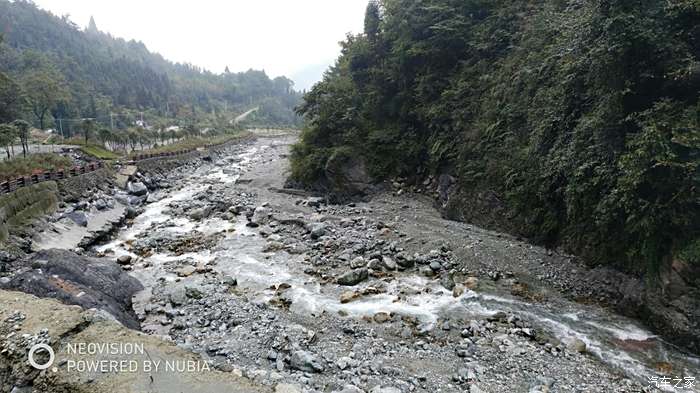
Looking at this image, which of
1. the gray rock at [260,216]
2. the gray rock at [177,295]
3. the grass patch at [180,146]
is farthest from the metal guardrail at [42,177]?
the grass patch at [180,146]

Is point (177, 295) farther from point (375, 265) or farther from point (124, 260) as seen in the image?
point (375, 265)

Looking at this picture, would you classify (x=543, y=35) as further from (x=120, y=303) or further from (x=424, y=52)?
(x=120, y=303)

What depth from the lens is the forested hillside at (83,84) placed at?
7081 centimetres

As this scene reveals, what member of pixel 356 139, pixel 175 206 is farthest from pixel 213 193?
pixel 356 139

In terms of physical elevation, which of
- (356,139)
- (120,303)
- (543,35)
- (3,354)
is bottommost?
(120,303)

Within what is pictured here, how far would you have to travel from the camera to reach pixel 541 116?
13.3m

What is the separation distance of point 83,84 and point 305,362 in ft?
382

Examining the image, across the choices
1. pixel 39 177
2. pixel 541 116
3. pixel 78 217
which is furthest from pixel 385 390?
pixel 39 177

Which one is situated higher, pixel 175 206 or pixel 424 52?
pixel 424 52

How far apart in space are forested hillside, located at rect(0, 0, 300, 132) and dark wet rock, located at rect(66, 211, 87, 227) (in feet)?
126

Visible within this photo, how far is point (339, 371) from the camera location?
759cm

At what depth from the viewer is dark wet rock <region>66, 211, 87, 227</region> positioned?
1802cm

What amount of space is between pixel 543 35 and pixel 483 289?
34.9 ft

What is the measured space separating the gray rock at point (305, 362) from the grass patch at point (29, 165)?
71.3 ft
